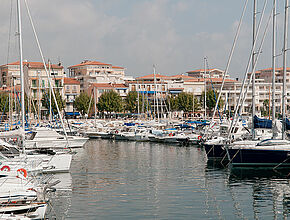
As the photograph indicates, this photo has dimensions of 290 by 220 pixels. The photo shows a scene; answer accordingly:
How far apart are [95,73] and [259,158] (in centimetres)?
11000

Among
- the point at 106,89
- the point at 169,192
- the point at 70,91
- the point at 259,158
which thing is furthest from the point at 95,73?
the point at 169,192

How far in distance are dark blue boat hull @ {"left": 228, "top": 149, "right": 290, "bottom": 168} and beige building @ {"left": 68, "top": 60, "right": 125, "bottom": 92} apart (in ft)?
320

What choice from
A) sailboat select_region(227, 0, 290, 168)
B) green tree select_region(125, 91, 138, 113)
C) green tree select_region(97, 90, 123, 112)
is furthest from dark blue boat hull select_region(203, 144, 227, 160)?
green tree select_region(97, 90, 123, 112)

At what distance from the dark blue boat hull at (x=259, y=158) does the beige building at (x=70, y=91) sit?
8808cm

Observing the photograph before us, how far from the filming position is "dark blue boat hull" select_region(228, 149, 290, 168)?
31156 mm

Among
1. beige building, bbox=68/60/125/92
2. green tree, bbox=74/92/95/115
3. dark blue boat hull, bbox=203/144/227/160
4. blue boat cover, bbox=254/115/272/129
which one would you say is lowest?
dark blue boat hull, bbox=203/144/227/160

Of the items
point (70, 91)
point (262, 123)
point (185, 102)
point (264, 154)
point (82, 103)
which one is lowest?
point (264, 154)

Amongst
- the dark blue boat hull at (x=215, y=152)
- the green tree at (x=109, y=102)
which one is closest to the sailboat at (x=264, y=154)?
the dark blue boat hull at (x=215, y=152)

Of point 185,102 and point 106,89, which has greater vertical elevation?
point 106,89

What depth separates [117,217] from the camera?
19.9 metres

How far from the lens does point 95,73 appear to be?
138625 mm

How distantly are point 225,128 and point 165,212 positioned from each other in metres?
29.8

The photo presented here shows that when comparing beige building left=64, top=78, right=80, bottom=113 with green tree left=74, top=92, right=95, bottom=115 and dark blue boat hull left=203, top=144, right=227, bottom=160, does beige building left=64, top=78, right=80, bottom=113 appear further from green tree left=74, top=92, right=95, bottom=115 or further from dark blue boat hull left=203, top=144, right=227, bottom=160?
dark blue boat hull left=203, top=144, right=227, bottom=160

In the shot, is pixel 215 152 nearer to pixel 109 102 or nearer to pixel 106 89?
Result: pixel 109 102
